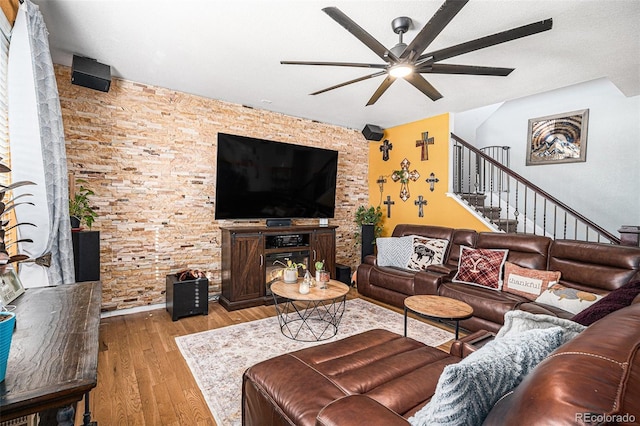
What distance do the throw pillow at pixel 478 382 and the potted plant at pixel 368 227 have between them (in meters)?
4.06

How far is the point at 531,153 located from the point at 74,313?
6689 millimetres

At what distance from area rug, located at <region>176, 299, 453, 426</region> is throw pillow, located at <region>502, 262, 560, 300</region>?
808mm

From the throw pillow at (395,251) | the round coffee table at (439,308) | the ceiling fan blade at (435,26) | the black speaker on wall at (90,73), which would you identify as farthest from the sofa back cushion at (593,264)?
the black speaker on wall at (90,73)

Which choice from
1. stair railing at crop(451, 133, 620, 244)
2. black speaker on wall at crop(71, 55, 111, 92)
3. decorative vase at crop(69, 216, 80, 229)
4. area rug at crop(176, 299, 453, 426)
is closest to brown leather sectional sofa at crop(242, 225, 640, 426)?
area rug at crop(176, 299, 453, 426)

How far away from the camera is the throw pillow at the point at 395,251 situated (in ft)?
14.1

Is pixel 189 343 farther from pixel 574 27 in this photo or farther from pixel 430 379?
pixel 574 27

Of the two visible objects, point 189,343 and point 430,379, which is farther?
point 189,343

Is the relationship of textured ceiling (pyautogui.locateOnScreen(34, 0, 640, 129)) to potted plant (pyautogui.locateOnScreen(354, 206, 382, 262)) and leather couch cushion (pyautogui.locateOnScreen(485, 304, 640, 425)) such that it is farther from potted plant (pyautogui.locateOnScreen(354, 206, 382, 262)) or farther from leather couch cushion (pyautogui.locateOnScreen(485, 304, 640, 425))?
leather couch cushion (pyautogui.locateOnScreen(485, 304, 640, 425))

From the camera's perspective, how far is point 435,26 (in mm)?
1870

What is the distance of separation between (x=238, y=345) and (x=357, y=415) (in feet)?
7.07

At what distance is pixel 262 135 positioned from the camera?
4641 mm

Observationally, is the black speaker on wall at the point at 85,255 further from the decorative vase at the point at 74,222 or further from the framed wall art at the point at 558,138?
the framed wall art at the point at 558,138

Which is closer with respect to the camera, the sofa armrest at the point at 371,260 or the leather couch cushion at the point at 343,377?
the leather couch cushion at the point at 343,377

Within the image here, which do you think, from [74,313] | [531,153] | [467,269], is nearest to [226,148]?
[74,313]
